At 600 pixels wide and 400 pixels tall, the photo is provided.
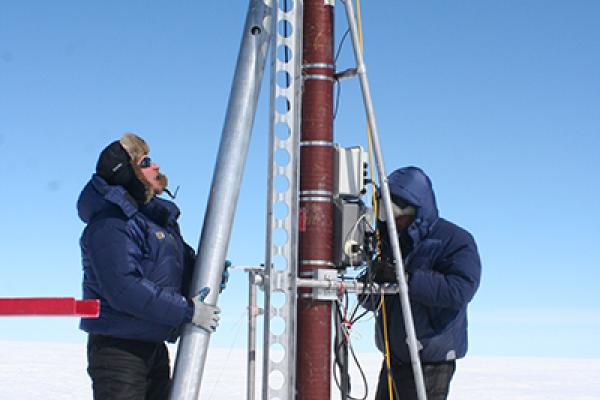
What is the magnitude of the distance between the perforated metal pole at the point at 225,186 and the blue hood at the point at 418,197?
4.37 ft

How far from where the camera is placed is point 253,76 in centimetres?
696

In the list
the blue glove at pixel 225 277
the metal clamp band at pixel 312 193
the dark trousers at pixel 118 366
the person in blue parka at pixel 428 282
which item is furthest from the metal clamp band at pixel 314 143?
the dark trousers at pixel 118 366

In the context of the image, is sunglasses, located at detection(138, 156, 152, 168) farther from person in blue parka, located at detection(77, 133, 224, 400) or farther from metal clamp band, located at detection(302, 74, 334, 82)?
metal clamp band, located at detection(302, 74, 334, 82)

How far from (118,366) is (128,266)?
73 cm

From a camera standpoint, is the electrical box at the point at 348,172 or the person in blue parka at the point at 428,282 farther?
the electrical box at the point at 348,172

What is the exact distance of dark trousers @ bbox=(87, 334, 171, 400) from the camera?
562cm

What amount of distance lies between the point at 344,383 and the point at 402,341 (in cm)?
67

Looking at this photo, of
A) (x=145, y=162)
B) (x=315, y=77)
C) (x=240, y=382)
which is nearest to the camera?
(x=145, y=162)

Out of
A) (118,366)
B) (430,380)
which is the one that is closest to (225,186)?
(118,366)

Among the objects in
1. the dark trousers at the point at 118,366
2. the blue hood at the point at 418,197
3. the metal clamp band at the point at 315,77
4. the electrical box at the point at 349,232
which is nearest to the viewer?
the dark trousers at the point at 118,366

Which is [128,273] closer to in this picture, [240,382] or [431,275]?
[431,275]

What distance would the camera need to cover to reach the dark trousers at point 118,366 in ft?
18.5

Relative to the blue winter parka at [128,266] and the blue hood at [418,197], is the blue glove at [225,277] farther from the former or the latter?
the blue hood at [418,197]

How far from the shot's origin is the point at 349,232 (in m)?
6.80
